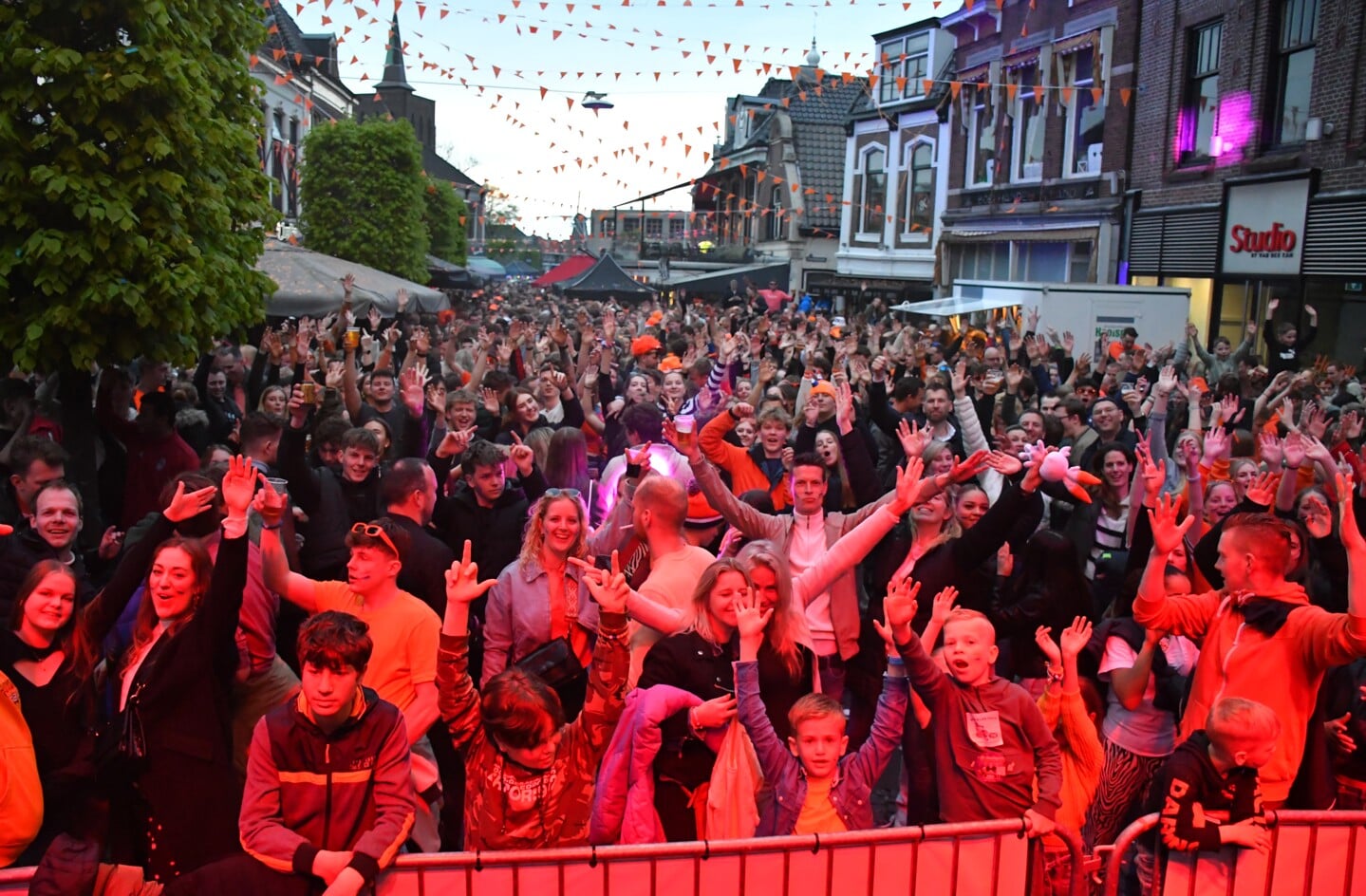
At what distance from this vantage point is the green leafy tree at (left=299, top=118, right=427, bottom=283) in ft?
83.4

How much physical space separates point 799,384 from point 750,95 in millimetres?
37434

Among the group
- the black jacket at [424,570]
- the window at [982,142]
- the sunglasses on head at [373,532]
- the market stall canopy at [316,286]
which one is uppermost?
the window at [982,142]

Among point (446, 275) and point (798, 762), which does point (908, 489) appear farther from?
point (446, 275)

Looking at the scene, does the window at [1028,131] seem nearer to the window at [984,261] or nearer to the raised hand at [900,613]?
the window at [984,261]

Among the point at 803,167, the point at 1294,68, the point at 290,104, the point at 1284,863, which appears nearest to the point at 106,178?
the point at 1284,863

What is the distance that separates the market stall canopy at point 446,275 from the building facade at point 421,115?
39877mm

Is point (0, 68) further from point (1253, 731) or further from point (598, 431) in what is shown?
point (1253, 731)

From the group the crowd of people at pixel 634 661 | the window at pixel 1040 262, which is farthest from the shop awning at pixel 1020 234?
the crowd of people at pixel 634 661

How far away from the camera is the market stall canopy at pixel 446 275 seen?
3130 cm

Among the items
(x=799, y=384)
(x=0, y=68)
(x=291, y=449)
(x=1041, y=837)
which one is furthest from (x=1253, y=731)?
(x=0, y=68)

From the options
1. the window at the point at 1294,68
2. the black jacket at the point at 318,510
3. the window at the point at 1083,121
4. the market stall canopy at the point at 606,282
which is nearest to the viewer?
the black jacket at the point at 318,510

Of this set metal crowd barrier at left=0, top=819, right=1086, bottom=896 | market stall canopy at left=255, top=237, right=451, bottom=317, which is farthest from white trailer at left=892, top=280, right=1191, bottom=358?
metal crowd barrier at left=0, top=819, right=1086, bottom=896

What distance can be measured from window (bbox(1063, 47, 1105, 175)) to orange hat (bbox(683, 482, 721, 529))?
18058 millimetres

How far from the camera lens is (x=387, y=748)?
10.8 ft
